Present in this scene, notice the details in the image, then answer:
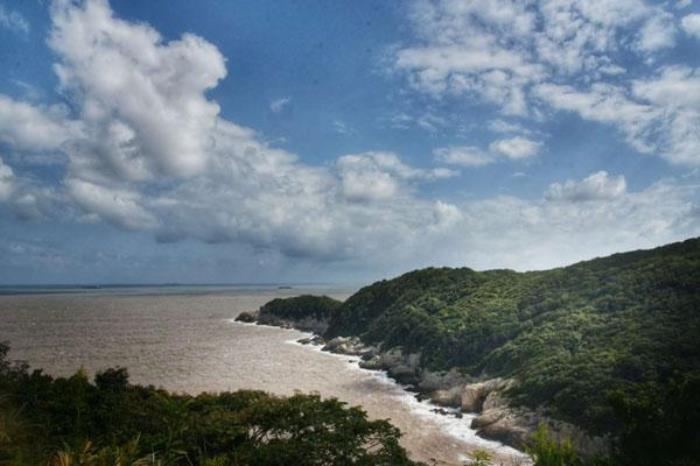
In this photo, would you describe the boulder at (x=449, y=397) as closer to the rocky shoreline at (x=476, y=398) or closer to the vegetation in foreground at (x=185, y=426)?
the rocky shoreline at (x=476, y=398)

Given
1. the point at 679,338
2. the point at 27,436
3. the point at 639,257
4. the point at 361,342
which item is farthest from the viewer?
the point at 361,342

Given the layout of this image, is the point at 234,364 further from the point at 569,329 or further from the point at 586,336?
the point at 586,336

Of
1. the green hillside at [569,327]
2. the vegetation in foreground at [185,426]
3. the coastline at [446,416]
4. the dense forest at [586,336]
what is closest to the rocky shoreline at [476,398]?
the coastline at [446,416]

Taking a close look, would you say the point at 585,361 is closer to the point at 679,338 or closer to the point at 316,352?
the point at 679,338

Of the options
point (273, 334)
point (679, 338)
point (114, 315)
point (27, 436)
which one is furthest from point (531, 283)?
point (114, 315)

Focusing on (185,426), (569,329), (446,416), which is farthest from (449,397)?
(185,426)
